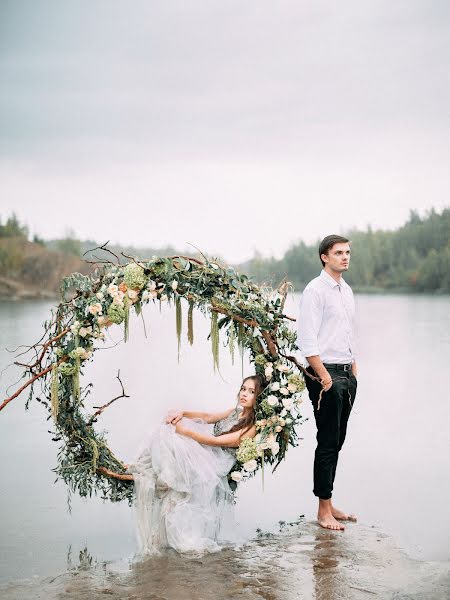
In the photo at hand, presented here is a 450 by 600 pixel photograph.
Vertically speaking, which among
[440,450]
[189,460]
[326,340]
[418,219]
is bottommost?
→ [440,450]

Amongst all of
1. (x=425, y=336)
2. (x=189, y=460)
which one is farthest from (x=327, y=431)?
(x=425, y=336)

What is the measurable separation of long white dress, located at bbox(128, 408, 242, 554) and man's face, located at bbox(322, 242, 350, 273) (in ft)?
4.66

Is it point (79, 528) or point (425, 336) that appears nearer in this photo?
point (79, 528)

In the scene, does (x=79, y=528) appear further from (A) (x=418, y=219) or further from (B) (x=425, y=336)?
(A) (x=418, y=219)

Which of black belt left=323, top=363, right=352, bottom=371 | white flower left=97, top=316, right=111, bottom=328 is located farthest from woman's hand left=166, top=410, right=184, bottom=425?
black belt left=323, top=363, right=352, bottom=371

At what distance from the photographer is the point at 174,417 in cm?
498

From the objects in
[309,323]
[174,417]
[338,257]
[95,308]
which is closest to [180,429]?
[174,417]

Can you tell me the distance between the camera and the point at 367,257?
33.4 metres

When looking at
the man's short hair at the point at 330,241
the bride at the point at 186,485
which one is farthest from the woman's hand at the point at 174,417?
the man's short hair at the point at 330,241

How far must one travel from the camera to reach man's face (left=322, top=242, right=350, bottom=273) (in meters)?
4.93

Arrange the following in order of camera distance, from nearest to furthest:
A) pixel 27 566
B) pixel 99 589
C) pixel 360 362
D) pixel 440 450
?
pixel 99 589 → pixel 27 566 → pixel 440 450 → pixel 360 362

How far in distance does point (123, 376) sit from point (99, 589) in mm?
8780

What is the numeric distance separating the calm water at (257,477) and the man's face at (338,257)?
54cm

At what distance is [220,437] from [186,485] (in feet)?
1.38
